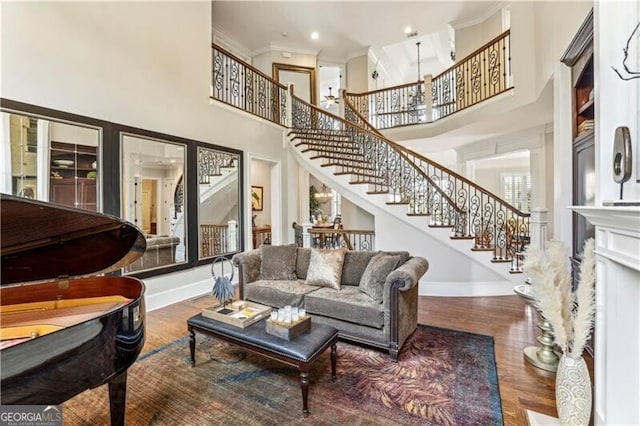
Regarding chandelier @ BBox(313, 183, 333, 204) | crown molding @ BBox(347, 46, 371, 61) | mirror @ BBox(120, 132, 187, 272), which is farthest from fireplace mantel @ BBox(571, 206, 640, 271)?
chandelier @ BBox(313, 183, 333, 204)

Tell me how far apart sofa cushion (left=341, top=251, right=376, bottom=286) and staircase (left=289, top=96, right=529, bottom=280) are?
57.6 inches

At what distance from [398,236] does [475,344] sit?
2045 mm

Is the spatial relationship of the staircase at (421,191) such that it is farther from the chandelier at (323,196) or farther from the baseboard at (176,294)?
the chandelier at (323,196)

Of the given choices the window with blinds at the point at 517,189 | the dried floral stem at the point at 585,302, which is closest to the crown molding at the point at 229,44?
the dried floral stem at the point at 585,302

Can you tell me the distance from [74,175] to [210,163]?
1881 mm

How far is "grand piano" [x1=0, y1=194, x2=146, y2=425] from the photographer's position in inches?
48.6

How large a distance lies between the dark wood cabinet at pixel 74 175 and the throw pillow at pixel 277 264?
1.98 metres

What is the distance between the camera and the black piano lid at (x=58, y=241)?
143 centimetres

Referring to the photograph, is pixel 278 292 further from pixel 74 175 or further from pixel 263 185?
pixel 263 185

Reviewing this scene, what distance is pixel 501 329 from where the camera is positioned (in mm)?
3281

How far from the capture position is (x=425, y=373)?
2.41 metres

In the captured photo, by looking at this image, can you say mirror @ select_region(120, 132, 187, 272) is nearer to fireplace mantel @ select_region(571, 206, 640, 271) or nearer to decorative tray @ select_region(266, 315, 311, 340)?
decorative tray @ select_region(266, 315, 311, 340)

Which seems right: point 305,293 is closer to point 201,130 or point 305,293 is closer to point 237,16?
point 201,130

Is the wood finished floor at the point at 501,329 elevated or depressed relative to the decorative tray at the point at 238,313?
depressed
